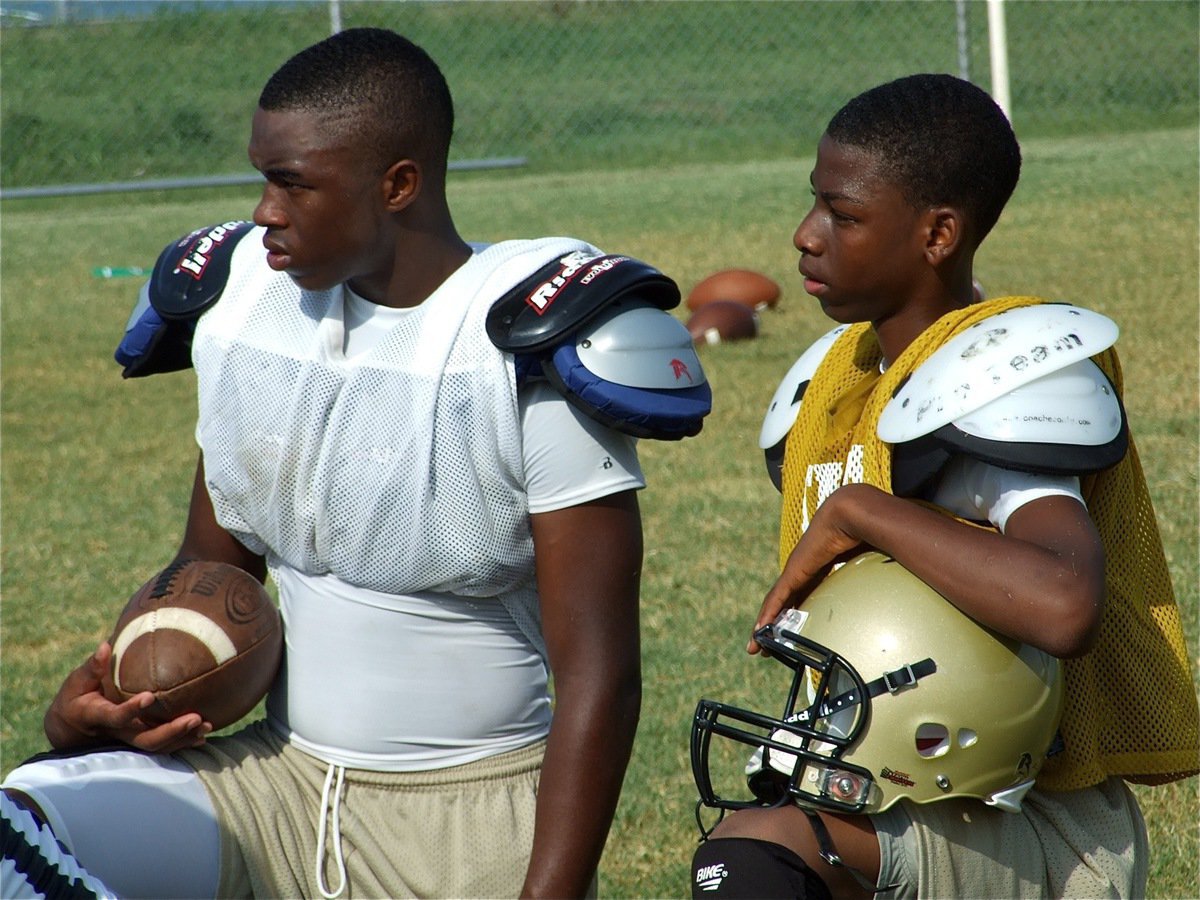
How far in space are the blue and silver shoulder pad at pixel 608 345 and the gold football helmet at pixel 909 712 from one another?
1.31 feet

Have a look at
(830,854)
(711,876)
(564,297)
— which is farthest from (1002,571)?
(564,297)

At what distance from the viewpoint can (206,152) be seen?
17516mm

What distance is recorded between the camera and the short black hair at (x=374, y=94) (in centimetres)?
252

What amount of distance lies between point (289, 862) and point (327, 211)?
0.98m

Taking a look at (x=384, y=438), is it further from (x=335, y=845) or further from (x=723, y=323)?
(x=723, y=323)

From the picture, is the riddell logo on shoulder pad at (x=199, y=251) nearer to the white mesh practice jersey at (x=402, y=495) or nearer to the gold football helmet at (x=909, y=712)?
the white mesh practice jersey at (x=402, y=495)

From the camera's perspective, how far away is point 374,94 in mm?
2535

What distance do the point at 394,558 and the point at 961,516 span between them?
2.70 ft

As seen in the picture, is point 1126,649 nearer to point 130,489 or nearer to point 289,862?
point 289,862

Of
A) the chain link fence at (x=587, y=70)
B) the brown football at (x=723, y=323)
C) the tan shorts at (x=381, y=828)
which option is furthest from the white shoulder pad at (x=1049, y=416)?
the chain link fence at (x=587, y=70)

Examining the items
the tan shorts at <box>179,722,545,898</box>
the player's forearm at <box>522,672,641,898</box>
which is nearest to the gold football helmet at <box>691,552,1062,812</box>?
the player's forearm at <box>522,672,641,898</box>

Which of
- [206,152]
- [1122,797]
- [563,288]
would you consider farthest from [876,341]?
[206,152]

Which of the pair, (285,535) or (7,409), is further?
(7,409)

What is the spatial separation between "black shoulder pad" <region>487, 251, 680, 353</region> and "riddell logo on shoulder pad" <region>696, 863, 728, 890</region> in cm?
75
